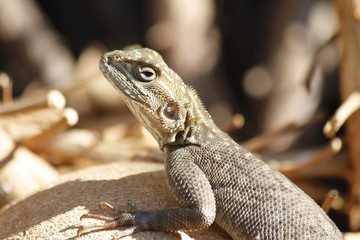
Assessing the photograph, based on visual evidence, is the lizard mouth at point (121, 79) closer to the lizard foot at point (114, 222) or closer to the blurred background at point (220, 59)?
the lizard foot at point (114, 222)

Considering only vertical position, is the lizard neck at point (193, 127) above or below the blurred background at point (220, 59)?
above

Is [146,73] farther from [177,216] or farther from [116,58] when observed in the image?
[177,216]

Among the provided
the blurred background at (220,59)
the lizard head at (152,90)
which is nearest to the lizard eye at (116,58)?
the lizard head at (152,90)

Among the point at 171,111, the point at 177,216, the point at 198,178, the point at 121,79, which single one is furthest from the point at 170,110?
the point at 177,216

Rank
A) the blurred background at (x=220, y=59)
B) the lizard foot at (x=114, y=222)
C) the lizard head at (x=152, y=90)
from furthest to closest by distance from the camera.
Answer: the blurred background at (x=220, y=59), the lizard head at (x=152, y=90), the lizard foot at (x=114, y=222)

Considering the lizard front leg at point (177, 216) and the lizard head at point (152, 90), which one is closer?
the lizard front leg at point (177, 216)

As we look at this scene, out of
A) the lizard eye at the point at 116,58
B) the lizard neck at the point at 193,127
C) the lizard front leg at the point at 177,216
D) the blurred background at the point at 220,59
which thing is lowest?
the blurred background at the point at 220,59

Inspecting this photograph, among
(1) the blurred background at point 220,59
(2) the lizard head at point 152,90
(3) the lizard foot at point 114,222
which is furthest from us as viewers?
(1) the blurred background at point 220,59
